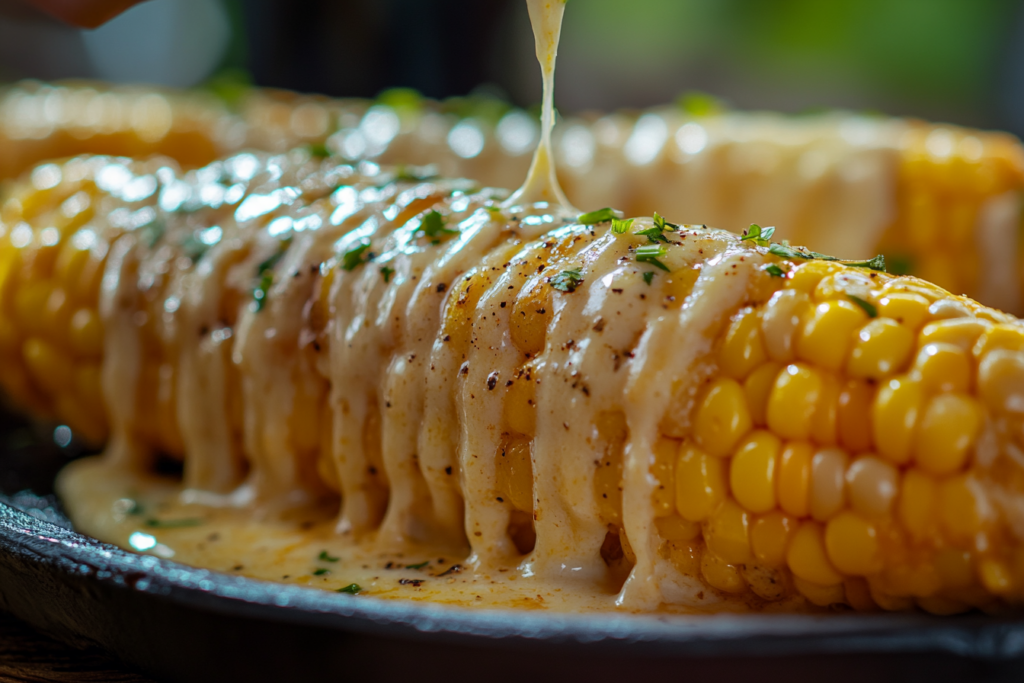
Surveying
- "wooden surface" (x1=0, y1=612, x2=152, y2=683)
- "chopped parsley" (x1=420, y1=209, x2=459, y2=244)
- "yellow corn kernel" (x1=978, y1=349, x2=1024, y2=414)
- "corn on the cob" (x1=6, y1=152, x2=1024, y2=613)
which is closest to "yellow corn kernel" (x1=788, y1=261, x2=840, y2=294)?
"corn on the cob" (x1=6, y1=152, x2=1024, y2=613)

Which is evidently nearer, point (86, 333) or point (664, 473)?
point (664, 473)

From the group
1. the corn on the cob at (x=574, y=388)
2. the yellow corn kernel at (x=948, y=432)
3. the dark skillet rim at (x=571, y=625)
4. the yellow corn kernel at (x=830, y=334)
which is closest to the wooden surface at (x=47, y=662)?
the dark skillet rim at (x=571, y=625)

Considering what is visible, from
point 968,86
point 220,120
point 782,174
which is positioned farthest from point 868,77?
point 220,120

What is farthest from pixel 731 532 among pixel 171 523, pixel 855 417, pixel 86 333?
pixel 86 333

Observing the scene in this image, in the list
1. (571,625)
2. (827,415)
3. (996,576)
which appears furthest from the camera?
(827,415)

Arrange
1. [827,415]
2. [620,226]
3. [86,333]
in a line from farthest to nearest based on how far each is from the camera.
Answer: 1. [86,333]
2. [620,226]
3. [827,415]

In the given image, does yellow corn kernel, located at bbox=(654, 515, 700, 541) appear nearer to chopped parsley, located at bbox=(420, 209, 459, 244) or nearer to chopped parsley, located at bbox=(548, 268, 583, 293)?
chopped parsley, located at bbox=(548, 268, 583, 293)

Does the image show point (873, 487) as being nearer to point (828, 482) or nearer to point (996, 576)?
point (828, 482)
